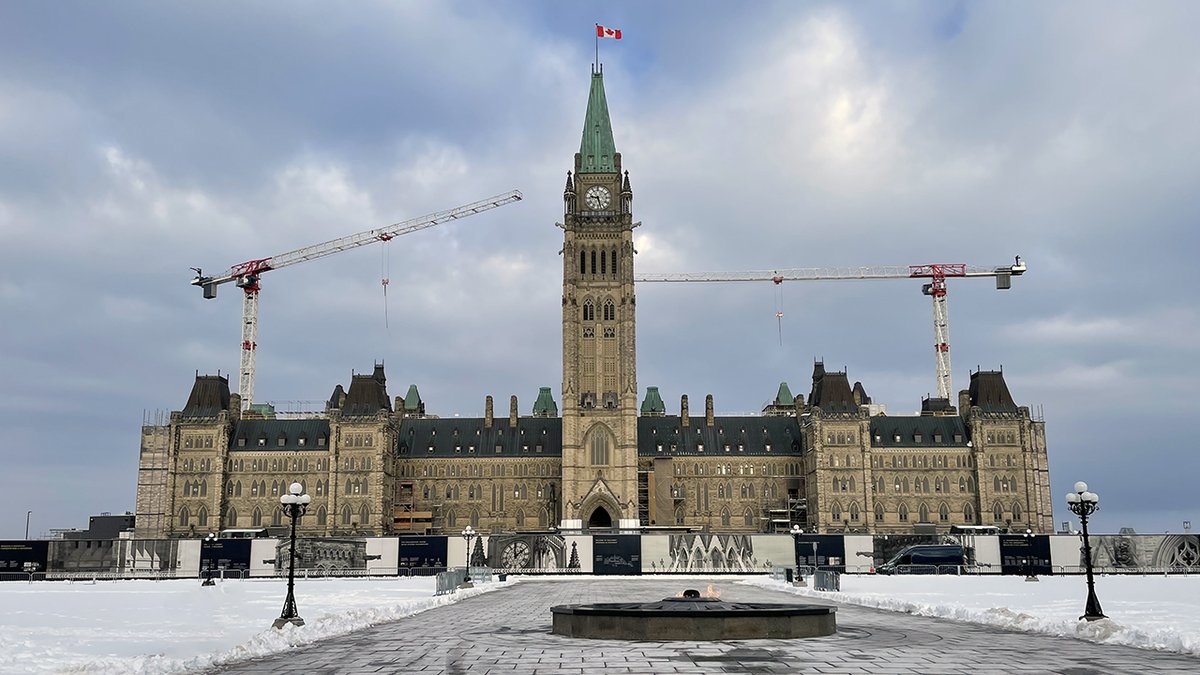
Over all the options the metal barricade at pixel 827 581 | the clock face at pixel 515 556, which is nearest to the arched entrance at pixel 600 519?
the clock face at pixel 515 556

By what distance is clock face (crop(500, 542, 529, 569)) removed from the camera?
9675 cm

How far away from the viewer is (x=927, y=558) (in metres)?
89.1

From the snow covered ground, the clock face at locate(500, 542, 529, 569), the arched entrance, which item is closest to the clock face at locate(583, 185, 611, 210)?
the arched entrance

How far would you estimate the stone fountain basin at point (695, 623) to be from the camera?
2617 centimetres

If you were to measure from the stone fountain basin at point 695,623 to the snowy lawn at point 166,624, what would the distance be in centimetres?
786

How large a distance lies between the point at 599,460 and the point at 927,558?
181 feet

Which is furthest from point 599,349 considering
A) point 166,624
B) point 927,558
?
point 166,624

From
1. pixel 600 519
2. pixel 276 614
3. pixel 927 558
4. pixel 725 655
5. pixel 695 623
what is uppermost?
pixel 600 519

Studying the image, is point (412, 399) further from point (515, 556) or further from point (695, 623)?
point (695, 623)

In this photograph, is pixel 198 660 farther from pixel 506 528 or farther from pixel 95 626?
pixel 506 528

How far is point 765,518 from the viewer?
14150 centimetres

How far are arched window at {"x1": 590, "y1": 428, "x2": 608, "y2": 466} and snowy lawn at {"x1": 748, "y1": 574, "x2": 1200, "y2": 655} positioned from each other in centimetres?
6674

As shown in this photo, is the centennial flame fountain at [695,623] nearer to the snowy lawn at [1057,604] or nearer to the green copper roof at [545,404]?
the snowy lawn at [1057,604]

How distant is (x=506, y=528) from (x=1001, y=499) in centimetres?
6434
